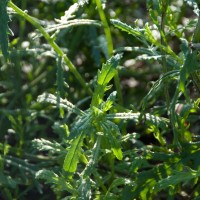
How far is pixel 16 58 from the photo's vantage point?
232 cm

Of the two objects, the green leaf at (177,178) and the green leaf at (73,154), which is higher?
the green leaf at (73,154)

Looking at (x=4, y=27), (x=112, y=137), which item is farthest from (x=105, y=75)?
(x=4, y=27)

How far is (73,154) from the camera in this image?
1.45 m

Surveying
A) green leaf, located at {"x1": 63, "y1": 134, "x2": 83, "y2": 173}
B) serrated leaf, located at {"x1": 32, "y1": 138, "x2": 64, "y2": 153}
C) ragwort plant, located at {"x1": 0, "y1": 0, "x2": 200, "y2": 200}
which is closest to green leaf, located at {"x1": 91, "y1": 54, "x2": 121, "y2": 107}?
ragwort plant, located at {"x1": 0, "y1": 0, "x2": 200, "y2": 200}

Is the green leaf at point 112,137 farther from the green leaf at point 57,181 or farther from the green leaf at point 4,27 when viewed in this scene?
the green leaf at point 4,27

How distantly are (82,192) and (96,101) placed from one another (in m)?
0.23

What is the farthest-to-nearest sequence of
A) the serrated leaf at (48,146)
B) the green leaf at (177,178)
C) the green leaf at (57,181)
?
1. the serrated leaf at (48,146)
2. the green leaf at (57,181)
3. the green leaf at (177,178)

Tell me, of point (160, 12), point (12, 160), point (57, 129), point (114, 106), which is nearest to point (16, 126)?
point (12, 160)

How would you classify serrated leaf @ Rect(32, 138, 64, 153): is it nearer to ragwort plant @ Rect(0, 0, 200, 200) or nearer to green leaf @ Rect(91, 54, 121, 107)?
ragwort plant @ Rect(0, 0, 200, 200)

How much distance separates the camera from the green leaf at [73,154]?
144 centimetres

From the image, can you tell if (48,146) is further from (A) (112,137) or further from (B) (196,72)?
(B) (196,72)

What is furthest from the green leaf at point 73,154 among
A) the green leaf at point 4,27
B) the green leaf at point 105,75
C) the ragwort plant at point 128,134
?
the green leaf at point 4,27

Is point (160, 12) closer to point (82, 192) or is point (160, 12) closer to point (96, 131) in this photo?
point (96, 131)

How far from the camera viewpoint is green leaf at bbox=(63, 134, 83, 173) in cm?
144
